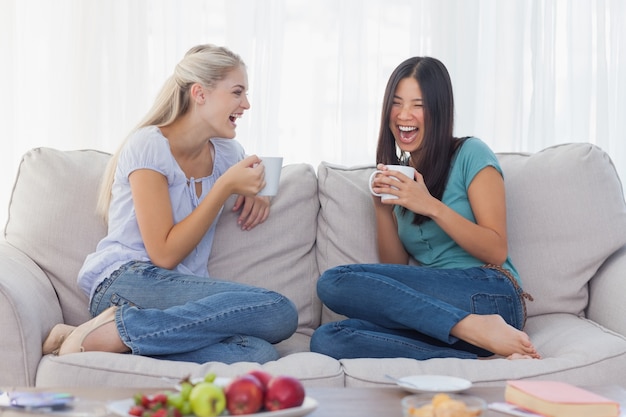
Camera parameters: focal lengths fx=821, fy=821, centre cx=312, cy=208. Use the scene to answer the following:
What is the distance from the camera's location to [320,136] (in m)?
3.39

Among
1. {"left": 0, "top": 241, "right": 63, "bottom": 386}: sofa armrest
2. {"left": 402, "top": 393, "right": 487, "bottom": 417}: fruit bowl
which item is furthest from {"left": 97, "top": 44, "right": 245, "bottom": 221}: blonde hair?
{"left": 402, "top": 393, "right": 487, "bottom": 417}: fruit bowl

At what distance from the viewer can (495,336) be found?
1.98m

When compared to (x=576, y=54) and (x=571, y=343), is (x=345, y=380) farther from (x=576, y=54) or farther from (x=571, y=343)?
(x=576, y=54)

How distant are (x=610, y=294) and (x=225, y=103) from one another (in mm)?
1182

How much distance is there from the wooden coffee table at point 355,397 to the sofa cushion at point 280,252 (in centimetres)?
95

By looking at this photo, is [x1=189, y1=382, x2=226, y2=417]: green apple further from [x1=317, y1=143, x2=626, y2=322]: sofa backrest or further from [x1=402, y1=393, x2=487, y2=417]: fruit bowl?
[x1=317, y1=143, x2=626, y2=322]: sofa backrest

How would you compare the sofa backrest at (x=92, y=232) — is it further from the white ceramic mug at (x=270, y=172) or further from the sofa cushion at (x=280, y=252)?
the white ceramic mug at (x=270, y=172)

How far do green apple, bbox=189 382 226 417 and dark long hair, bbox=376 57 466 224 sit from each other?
1.24 metres

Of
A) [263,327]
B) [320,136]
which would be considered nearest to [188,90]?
[263,327]

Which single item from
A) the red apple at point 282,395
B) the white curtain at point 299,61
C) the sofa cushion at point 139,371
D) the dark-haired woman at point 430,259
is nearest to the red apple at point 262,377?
the red apple at point 282,395

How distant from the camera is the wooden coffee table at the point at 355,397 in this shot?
50.7 inches

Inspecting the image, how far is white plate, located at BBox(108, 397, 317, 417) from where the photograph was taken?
1.18m

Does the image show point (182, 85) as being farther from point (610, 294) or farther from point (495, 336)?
point (610, 294)

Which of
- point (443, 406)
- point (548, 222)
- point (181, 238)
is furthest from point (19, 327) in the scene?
point (548, 222)
